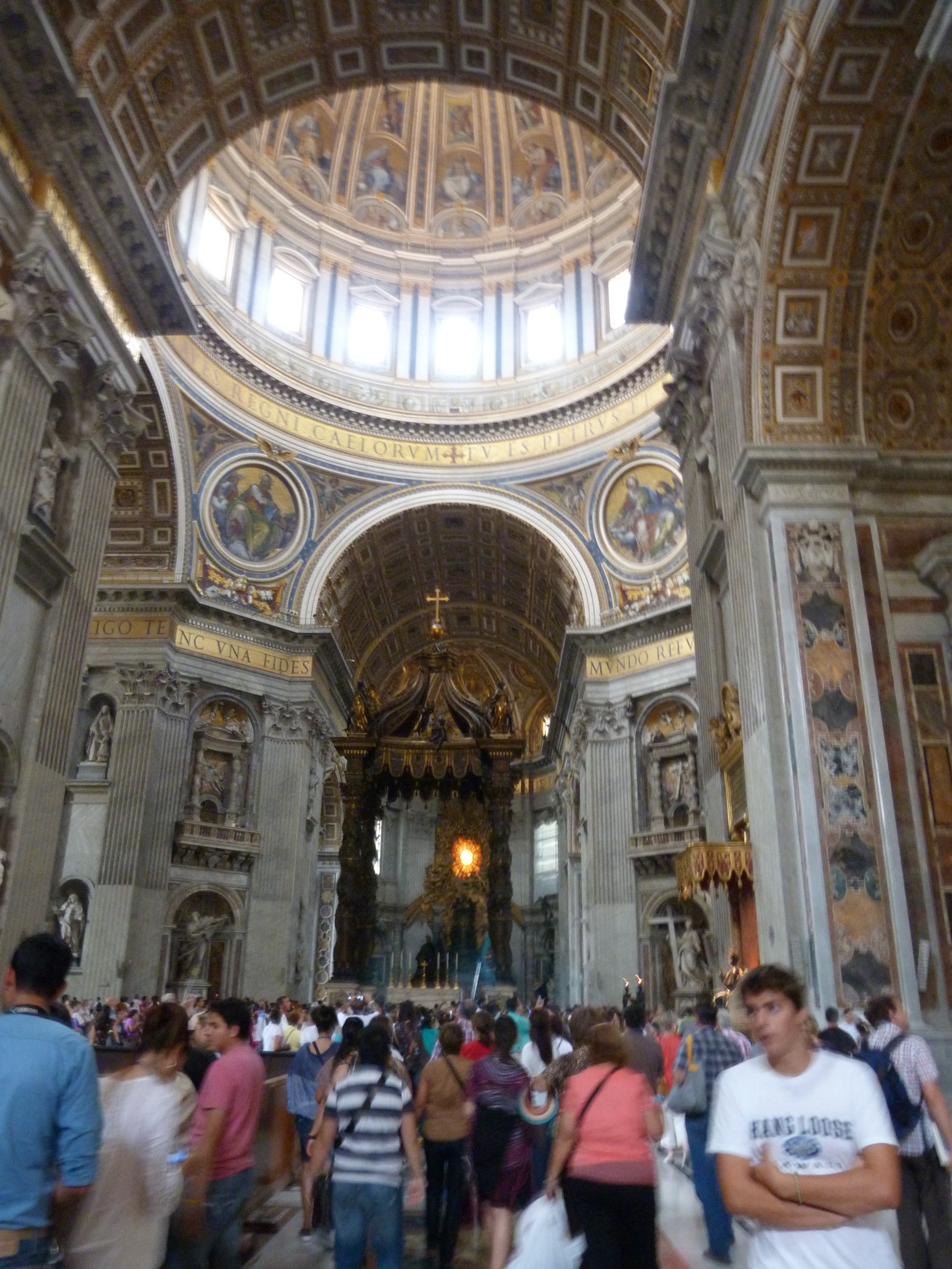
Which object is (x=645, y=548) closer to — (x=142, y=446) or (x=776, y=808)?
(x=142, y=446)

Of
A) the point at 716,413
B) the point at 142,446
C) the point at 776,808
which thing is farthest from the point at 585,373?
the point at 776,808

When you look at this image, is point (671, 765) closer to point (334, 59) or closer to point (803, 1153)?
point (334, 59)

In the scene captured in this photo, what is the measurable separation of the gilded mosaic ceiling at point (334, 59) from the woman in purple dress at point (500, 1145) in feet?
36.4

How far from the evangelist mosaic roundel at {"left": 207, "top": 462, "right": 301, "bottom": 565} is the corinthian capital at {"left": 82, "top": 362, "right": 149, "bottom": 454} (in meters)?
11.4

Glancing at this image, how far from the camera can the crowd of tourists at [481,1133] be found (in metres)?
2.20

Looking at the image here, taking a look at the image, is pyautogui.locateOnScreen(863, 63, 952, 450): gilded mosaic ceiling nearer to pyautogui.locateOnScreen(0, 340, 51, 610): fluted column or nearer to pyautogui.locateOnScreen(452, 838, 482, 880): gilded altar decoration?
pyautogui.locateOnScreen(0, 340, 51, 610): fluted column

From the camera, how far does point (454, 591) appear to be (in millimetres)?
33344

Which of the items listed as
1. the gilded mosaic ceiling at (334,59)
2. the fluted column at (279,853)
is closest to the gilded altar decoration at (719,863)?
the gilded mosaic ceiling at (334,59)

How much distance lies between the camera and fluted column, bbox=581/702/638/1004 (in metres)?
23.1

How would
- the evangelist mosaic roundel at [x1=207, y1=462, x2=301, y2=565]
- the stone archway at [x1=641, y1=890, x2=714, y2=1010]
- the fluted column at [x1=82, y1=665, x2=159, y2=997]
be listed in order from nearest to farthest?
the fluted column at [x1=82, y1=665, x2=159, y2=997], the stone archway at [x1=641, y1=890, x2=714, y2=1010], the evangelist mosaic roundel at [x1=207, y1=462, x2=301, y2=565]

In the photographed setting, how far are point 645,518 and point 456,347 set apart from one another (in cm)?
844

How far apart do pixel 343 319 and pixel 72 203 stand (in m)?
17.7

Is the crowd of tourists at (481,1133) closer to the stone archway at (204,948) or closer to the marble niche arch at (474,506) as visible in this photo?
the stone archway at (204,948)

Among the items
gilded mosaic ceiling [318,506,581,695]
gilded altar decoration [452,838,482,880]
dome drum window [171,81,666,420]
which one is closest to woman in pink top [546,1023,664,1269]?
gilded mosaic ceiling [318,506,581,695]
